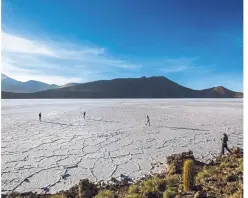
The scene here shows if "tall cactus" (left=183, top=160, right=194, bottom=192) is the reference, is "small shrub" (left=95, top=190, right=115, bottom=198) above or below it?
below

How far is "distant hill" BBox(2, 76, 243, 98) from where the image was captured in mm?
123812

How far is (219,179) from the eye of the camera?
5.07 metres

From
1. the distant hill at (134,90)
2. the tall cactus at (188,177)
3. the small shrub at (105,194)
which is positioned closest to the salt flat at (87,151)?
the small shrub at (105,194)

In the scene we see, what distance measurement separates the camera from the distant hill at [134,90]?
406 feet

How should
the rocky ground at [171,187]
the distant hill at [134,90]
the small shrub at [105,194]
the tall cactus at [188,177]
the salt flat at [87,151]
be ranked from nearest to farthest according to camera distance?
the rocky ground at [171,187]
the tall cactus at [188,177]
the small shrub at [105,194]
the salt flat at [87,151]
the distant hill at [134,90]

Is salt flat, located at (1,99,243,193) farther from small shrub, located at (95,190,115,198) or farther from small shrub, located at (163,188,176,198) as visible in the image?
small shrub, located at (163,188,176,198)

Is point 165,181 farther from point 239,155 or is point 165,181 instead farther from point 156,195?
point 239,155

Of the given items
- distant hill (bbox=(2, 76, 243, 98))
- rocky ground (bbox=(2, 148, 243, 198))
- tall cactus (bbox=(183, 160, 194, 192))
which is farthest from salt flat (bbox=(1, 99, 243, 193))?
distant hill (bbox=(2, 76, 243, 98))

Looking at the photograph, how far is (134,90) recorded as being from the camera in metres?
144

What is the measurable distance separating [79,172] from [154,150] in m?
3.33

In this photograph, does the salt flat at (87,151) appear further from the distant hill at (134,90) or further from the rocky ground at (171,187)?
the distant hill at (134,90)

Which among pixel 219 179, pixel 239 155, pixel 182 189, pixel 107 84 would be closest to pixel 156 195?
pixel 182 189

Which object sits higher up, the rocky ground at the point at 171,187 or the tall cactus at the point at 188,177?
the tall cactus at the point at 188,177

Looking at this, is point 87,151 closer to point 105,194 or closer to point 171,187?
point 105,194
